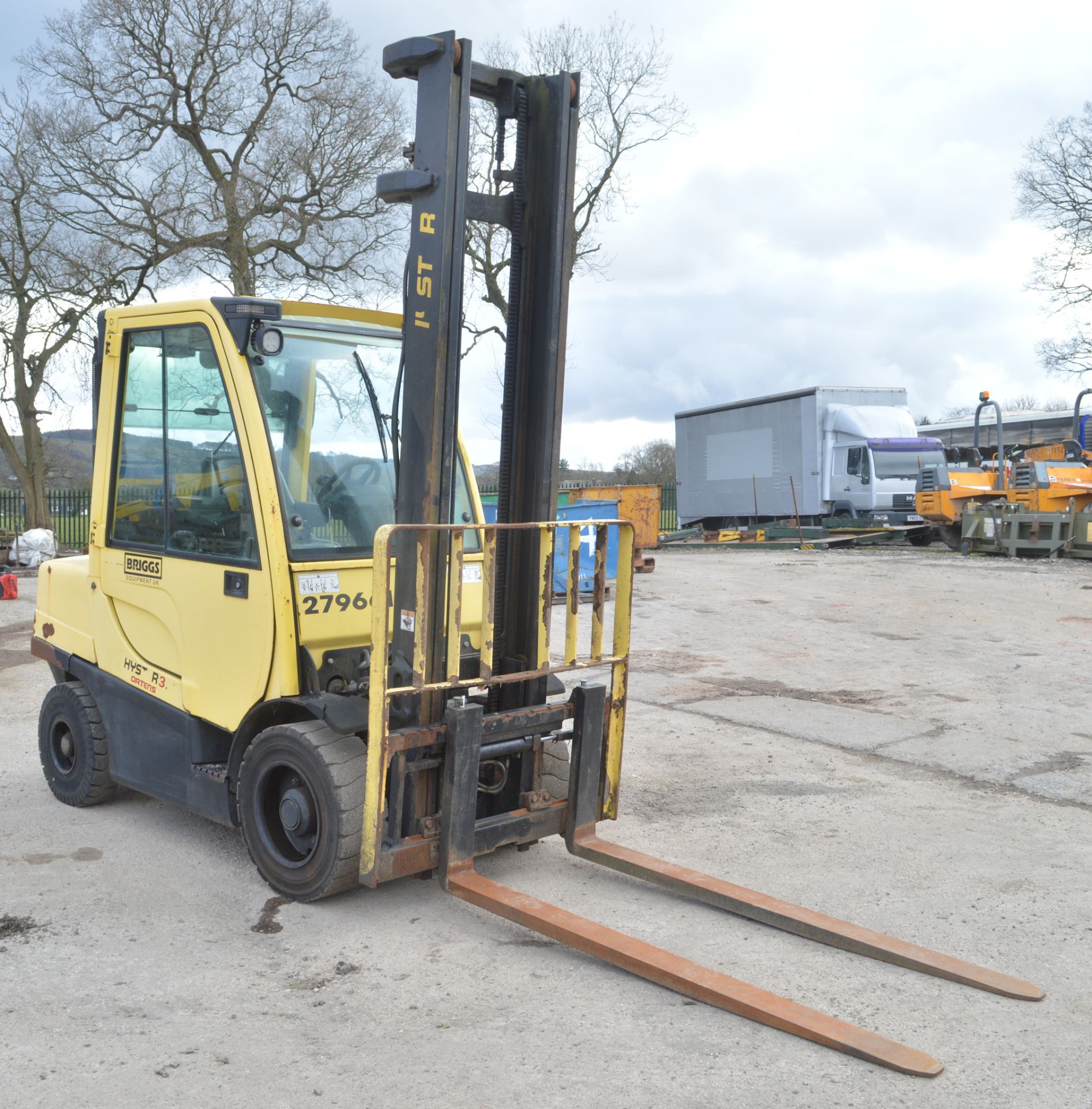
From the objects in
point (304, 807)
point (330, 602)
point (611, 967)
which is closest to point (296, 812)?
point (304, 807)

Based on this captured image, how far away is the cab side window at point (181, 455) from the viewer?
464 cm

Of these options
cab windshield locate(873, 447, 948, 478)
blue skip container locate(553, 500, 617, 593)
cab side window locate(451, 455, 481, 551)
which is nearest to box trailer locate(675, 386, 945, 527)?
cab windshield locate(873, 447, 948, 478)

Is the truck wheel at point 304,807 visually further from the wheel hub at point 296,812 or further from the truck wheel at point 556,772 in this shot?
the truck wheel at point 556,772

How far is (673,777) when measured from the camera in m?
6.64

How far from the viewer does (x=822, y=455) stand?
87.2 ft

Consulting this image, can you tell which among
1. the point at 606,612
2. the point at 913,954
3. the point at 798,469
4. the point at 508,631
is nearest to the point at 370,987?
the point at 508,631

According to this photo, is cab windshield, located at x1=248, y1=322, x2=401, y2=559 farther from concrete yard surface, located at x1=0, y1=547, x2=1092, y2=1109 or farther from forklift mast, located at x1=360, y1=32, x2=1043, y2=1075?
concrete yard surface, located at x1=0, y1=547, x2=1092, y2=1109

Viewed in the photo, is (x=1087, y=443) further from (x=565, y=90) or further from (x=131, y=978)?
(x=131, y=978)

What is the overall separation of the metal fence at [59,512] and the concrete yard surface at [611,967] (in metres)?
21.5

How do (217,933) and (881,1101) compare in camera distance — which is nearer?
(881,1101)

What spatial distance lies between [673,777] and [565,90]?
3965 mm

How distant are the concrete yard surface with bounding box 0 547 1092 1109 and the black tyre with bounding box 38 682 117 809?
4.7 inches

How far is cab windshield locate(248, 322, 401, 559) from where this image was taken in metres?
4.54

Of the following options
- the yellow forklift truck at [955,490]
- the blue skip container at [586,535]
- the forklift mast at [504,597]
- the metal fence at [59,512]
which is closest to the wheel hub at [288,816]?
the forklift mast at [504,597]
